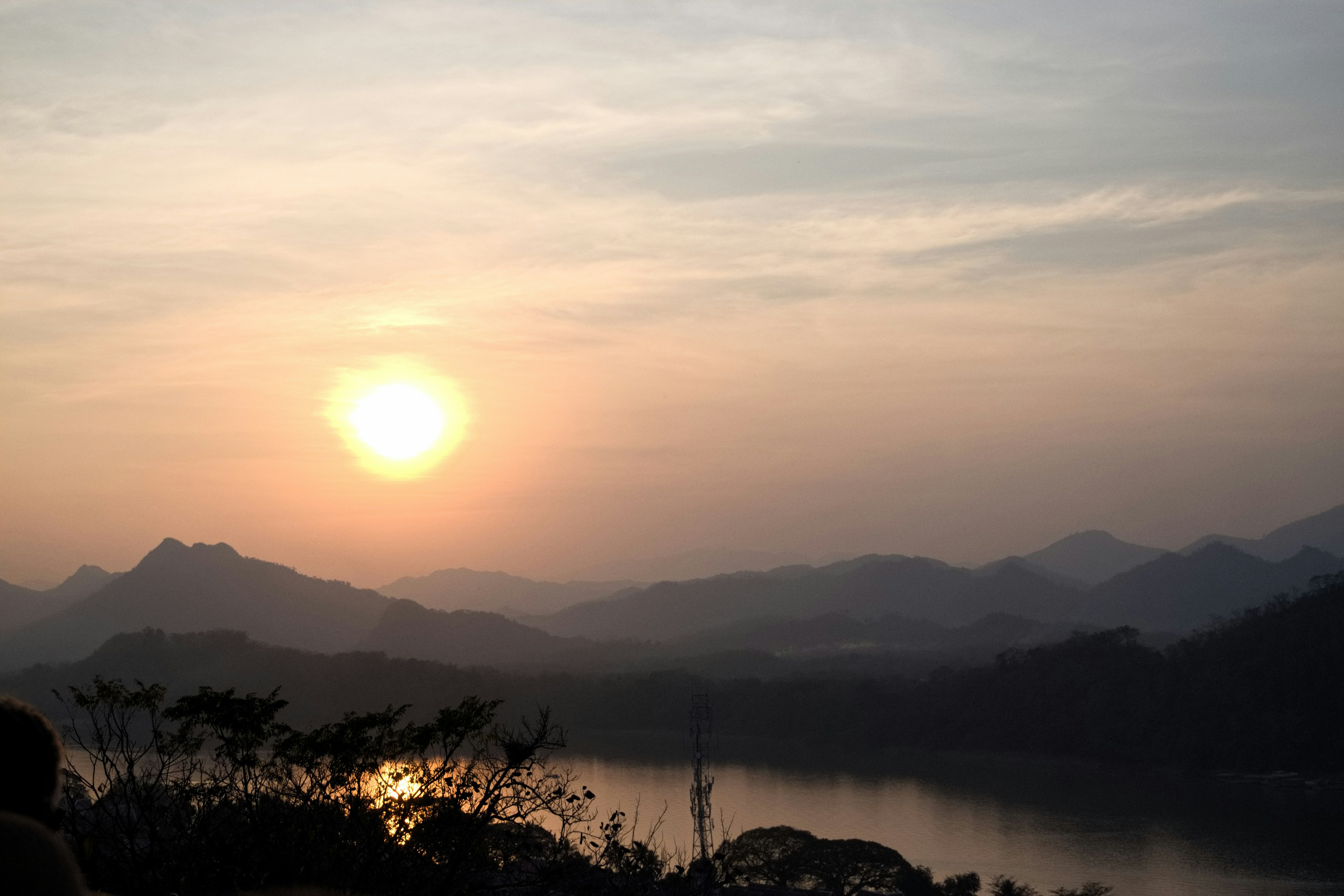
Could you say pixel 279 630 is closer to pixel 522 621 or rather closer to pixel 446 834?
pixel 522 621

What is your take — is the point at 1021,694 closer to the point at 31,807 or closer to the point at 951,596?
the point at 31,807

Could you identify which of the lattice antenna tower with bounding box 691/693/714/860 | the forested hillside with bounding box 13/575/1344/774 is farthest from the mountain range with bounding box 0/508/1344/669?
the lattice antenna tower with bounding box 691/693/714/860

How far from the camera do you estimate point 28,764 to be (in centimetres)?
134

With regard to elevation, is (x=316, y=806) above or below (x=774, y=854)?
above

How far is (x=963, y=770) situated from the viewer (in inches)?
1812

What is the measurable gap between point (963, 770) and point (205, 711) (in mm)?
42489

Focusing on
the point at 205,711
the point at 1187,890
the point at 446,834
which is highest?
the point at 205,711

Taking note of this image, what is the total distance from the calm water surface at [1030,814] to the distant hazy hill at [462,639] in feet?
235

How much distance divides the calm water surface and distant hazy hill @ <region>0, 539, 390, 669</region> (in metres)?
94.1

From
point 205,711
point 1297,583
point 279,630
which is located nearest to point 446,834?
point 205,711

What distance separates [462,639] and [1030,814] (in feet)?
313

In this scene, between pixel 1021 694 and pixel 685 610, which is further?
pixel 685 610

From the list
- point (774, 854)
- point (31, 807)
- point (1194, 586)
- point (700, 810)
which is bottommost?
point (774, 854)

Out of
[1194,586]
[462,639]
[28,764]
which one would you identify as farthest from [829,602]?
[28,764]
